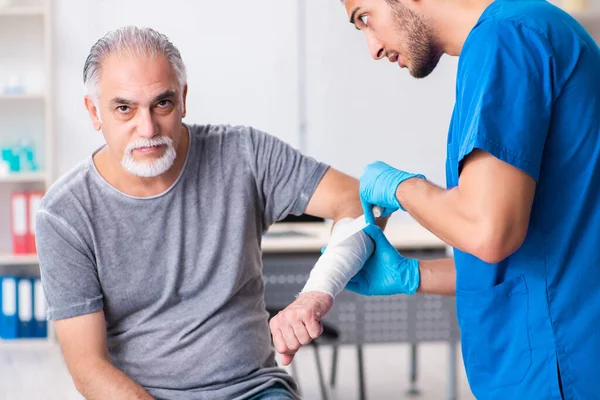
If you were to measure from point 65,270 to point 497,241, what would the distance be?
88cm

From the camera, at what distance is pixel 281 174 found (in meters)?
1.73

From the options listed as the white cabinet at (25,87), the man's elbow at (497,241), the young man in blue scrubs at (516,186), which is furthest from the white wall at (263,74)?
the man's elbow at (497,241)

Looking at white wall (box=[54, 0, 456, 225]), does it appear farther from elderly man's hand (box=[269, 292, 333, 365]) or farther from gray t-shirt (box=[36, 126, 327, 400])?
elderly man's hand (box=[269, 292, 333, 365])

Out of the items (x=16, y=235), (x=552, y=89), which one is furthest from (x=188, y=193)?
(x=16, y=235)

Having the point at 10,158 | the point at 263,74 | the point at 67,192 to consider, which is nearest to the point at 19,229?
the point at 10,158

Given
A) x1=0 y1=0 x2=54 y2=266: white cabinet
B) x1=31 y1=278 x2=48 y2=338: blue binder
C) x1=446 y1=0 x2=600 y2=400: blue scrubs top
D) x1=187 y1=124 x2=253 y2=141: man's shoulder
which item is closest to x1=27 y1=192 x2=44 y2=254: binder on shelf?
x1=31 y1=278 x2=48 y2=338: blue binder

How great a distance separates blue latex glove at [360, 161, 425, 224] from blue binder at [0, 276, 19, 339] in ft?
11.8

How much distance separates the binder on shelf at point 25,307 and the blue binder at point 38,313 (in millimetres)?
20

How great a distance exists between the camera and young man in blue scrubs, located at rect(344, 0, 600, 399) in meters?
1.11

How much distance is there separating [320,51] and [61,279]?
3645 millimetres

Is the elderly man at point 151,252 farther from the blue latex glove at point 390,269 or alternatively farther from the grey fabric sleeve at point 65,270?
the blue latex glove at point 390,269

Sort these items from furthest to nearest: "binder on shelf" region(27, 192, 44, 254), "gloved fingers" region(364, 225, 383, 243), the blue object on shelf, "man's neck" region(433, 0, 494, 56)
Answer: the blue object on shelf → "binder on shelf" region(27, 192, 44, 254) → "gloved fingers" region(364, 225, 383, 243) → "man's neck" region(433, 0, 494, 56)

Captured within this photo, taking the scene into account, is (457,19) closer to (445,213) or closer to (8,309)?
(445,213)

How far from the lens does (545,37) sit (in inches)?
44.8
